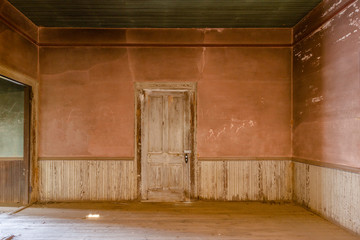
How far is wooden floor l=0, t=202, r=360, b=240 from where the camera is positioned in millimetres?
3225

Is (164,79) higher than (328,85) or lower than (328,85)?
higher

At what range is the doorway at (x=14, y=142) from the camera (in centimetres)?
454

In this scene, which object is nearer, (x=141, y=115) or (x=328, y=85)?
(x=328, y=85)

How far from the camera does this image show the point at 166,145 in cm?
483

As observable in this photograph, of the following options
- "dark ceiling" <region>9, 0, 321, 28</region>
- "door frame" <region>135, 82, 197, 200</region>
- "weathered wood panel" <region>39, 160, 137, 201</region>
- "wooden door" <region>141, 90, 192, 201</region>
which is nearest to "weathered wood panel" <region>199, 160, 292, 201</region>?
"door frame" <region>135, 82, 197, 200</region>

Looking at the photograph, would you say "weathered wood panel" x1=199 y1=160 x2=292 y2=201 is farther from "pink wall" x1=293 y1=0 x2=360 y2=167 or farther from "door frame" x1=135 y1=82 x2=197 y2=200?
"pink wall" x1=293 y1=0 x2=360 y2=167

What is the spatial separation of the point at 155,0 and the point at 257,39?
2166mm

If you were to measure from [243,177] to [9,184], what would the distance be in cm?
437

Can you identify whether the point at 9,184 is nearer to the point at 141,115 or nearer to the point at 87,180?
Answer: the point at 87,180

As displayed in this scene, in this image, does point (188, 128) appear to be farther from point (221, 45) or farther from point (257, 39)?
point (257, 39)

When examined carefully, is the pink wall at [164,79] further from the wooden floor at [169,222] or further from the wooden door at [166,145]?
the wooden floor at [169,222]

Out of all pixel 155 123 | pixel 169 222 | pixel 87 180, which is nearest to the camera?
pixel 169 222

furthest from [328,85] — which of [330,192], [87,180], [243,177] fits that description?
[87,180]

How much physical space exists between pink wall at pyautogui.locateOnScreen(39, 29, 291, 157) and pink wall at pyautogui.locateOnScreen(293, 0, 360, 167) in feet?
1.17
